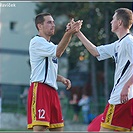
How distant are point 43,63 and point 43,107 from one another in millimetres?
734

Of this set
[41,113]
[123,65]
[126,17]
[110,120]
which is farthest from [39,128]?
[126,17]

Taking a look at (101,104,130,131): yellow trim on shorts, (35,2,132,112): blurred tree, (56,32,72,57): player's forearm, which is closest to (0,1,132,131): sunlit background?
(35,2,132,112): blurred tree

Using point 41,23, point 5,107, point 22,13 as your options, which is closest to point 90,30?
point 22,13

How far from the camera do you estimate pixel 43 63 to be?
8.84 m

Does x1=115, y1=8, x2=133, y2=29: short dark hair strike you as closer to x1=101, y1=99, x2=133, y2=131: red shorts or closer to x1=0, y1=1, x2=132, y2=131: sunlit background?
x1=101, y1=99, x2=133, y2=131: red shorts

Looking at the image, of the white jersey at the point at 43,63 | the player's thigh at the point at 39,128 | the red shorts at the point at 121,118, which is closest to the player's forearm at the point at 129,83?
the red shorts at the point at 121,118

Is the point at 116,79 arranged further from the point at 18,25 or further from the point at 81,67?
the point at 81,67

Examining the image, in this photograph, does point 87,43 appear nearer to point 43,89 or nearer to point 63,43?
point 63,43

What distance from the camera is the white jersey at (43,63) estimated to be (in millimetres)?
8789

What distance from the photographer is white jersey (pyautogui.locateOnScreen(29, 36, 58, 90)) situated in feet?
28.8

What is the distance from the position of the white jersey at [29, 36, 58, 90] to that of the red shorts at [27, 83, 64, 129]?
11 cm

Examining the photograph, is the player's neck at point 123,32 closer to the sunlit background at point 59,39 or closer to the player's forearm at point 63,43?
the player's forearm at point 63,43

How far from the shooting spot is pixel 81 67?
48.4 m

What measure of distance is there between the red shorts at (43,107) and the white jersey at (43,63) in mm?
113
